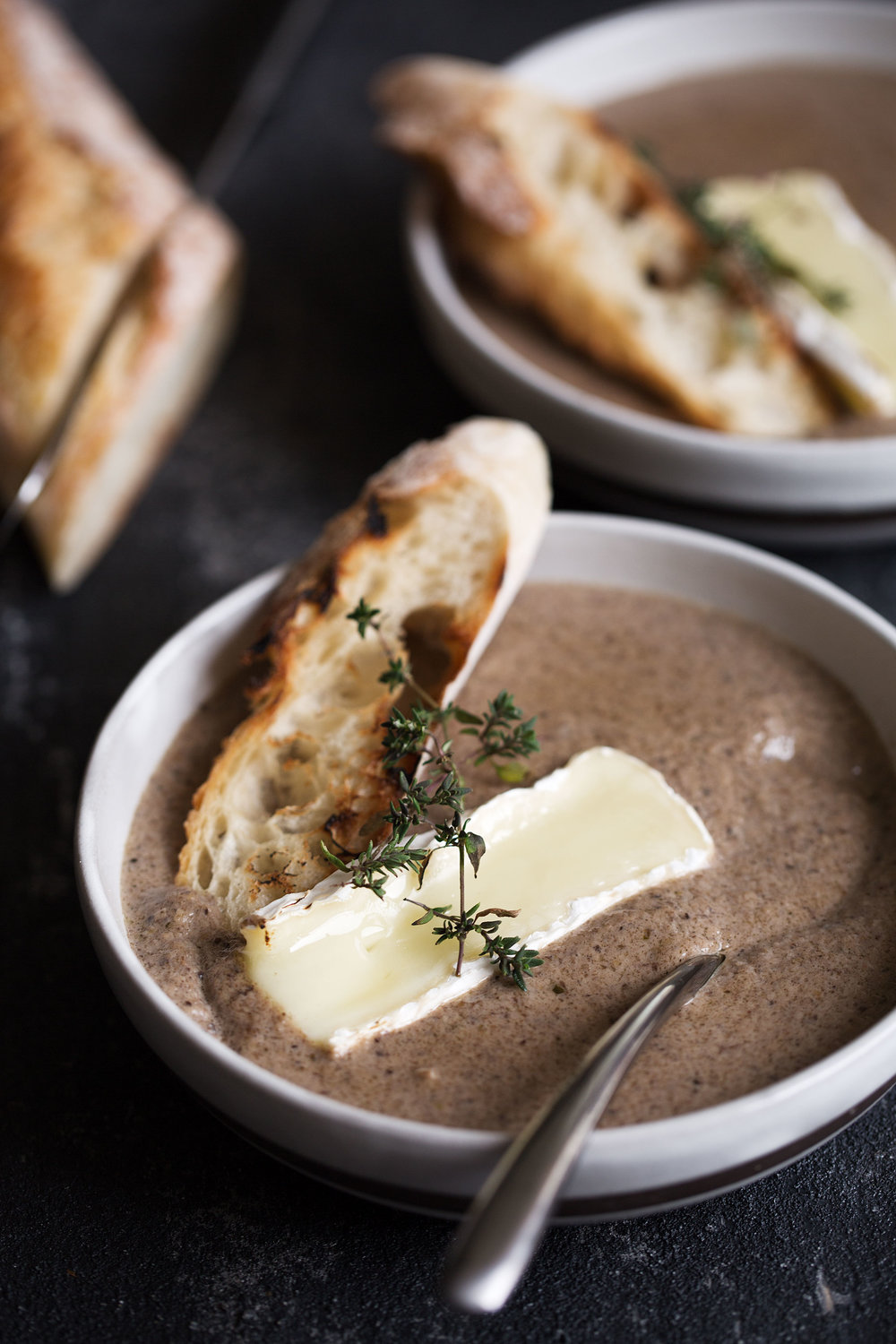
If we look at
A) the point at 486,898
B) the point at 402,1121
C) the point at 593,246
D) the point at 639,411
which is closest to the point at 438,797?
the point at 486,898

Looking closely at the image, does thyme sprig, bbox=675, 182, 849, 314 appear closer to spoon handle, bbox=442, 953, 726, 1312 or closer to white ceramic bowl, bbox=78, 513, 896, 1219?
white ceramic bowl, bbox=78, 513, 896, 1219

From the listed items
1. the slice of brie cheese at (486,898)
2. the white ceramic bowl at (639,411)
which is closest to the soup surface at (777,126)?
the white ceramic bowl at (639,411)

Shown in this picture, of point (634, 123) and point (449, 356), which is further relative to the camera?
point (634, 123)

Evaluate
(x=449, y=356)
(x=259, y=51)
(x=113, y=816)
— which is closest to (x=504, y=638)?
(x=113, y=816)

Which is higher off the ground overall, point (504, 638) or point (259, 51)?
point (259, 51)

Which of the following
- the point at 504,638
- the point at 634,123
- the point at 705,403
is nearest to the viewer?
the point at 504,638

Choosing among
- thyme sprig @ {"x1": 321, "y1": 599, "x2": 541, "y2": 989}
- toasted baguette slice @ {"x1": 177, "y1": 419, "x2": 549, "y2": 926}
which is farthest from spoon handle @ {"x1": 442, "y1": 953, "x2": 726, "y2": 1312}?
toasted baguette slice @ {"x1": 177, "y1": 419, "x2": 549, "y2": 926}

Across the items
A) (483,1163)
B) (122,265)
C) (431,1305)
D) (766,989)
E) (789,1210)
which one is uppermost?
(122,265)

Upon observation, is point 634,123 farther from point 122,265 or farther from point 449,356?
point 122,265
